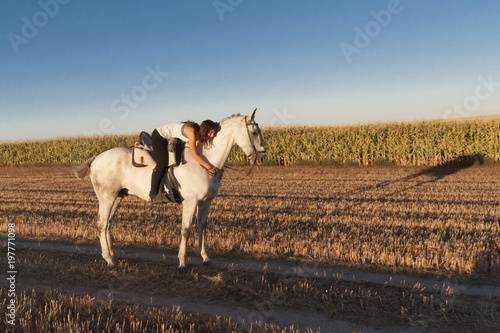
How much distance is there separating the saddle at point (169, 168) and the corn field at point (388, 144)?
2132cm

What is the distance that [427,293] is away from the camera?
550cm

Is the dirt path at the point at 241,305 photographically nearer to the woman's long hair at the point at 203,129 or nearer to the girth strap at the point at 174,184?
the girth strap at the point at 174,184

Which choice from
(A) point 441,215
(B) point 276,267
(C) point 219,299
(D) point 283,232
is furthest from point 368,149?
(C) point 219,299

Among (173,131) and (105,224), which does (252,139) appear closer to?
(173,131)

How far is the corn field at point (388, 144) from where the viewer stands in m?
23.7

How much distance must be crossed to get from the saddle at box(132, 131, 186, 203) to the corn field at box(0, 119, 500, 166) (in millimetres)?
21324

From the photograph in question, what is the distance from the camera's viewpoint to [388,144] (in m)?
25.6

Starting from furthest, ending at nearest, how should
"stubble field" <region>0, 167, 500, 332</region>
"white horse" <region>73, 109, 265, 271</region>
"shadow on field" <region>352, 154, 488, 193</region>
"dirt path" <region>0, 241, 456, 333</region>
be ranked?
"shadow on field" <region>352, 154, 488, 193</region>
"white horse" <region>73, 109, 265, 271</region>
"stubble field" <region>0, 167, 500, 332</region>
"dirt path" <region>0, 241, 456, 333</region>

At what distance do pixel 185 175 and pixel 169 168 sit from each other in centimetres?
35

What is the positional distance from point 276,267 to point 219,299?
5.55 feet

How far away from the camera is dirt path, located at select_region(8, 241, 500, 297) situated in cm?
568

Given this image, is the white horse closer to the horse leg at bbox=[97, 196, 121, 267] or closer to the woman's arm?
the horse leg at bbox=[97, 196, 121, 267]

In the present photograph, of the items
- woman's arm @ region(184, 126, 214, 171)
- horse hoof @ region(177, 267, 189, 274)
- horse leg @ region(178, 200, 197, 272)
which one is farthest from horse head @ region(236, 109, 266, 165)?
horse hoof @ region(177, 267, 189, 274)

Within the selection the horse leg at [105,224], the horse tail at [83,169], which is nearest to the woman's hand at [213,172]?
the horse leg at [105,224]
